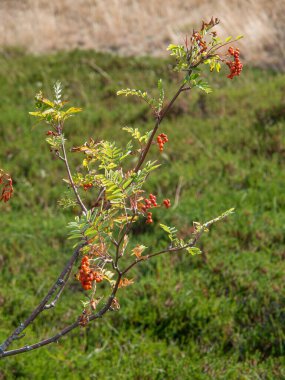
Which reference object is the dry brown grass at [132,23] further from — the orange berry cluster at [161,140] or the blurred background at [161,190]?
the orange berry cluster at [161,140]

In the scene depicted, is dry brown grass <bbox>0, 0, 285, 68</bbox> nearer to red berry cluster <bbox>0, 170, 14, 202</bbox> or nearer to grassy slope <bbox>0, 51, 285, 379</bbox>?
grassy slope <bbox>0, 51, 285, 379</bbox>

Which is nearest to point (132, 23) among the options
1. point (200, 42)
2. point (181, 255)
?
point (181, 255)

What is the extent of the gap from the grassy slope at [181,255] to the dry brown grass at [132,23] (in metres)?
2.25

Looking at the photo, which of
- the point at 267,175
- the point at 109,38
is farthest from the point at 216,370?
the point at 109,38

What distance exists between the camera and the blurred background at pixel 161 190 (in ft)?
16.5

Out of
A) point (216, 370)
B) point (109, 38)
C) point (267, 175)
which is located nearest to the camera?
point (216, 370)

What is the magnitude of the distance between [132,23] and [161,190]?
654 cm

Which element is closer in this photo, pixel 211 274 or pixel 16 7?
pixel 211 274

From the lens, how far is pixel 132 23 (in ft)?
43.1

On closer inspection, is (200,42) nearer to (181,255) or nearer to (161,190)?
(181,255)

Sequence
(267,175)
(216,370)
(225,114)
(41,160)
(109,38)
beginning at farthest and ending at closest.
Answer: (109,38)
(225,114)
(41,160)
(267,175)
(216,370)

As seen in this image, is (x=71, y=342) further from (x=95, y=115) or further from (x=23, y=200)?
(x=95, y=115)

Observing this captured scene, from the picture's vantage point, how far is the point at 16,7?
44.0 ft

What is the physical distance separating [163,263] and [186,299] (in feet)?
2.32
